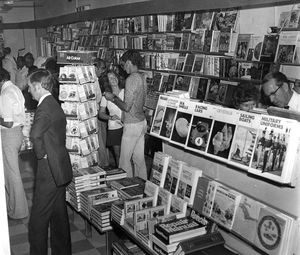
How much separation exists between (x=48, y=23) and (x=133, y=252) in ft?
31.9

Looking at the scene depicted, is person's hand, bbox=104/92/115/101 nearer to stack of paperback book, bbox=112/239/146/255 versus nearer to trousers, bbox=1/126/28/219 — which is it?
trousers, bbox=1/126/28/219

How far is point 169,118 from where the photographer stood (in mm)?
2680

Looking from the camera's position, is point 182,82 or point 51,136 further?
point 182,82

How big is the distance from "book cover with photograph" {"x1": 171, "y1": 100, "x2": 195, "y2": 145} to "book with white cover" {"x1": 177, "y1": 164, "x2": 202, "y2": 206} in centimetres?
19

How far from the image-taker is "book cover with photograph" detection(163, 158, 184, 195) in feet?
8.66

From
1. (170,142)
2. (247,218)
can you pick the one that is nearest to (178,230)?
(247,218)

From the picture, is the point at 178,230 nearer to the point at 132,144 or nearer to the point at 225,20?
the point at 132,144

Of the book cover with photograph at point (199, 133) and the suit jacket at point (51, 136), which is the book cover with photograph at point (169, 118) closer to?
the book cover with photograph at point (199, 133)

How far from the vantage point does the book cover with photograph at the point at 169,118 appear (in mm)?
2650

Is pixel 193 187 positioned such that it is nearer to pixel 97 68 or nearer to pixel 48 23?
pixel 97 68

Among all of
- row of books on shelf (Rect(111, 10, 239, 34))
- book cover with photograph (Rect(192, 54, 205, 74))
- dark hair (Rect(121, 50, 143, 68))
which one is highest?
row of books on shelf (Rect(111, 10, 239, 34))

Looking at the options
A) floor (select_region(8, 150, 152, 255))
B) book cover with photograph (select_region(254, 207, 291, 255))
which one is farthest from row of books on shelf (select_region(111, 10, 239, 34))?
book cover with photograph (select_region(254, 207, 291, 255))

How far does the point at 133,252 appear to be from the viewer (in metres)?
2.99

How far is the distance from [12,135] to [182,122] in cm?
221
